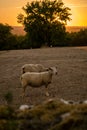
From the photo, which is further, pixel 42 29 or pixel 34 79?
pixel 42 29

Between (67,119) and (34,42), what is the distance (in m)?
77.6

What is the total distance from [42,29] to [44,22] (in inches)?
103

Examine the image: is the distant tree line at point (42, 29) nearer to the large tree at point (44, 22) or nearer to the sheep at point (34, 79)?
the large tree at point (44, 22)

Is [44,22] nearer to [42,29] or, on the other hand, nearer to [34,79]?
[42,29]

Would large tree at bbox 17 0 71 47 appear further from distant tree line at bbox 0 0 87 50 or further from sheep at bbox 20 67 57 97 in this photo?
sheep at bbox 20 67 57 97

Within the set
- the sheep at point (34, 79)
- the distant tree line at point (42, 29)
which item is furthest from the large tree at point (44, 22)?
the sheep at point (34, 79)

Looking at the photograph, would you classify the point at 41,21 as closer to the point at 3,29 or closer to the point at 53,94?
the point at 3,29

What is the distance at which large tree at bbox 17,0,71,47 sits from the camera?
8675 centimetres

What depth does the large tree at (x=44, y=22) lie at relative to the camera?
8675 cm

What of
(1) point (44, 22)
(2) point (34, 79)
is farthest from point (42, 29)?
(2) point (34, 79)

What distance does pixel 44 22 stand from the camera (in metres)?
89.0

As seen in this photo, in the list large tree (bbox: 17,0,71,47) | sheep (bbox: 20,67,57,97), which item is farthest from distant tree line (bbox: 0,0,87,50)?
sheep (bbox: 20,67,57,97)

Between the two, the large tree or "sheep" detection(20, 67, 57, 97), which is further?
the large tree

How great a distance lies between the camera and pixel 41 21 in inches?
3494
